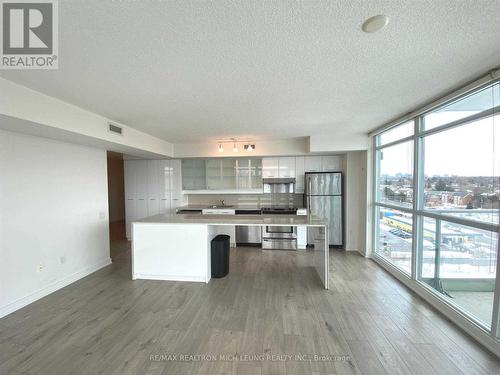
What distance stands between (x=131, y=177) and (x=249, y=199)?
3182 mm

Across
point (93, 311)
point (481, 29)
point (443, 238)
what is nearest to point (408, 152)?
point (443, 238)

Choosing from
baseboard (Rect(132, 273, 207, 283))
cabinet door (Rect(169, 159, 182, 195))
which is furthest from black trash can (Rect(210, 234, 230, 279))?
cabinet door (Rect(169, 159, 182, 195))

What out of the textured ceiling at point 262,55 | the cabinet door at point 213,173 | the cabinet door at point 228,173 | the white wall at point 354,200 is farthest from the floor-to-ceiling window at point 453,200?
the cabinet door at point 213,173

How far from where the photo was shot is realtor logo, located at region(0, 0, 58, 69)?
4.16 feet

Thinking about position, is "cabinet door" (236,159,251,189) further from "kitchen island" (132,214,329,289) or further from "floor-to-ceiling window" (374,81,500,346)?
"floor-to-ceiling window" (374,81,500,346)

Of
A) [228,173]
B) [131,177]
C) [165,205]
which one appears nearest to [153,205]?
[165,205]

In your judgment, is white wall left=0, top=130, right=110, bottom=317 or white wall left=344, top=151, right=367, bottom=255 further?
white wall left=344, top=151, right=367, bottom=255

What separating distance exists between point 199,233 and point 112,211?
6.79 metres

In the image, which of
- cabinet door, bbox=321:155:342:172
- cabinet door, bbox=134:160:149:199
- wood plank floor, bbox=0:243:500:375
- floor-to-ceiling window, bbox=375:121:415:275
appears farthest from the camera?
cabinet door, bbox=134:160:149:199

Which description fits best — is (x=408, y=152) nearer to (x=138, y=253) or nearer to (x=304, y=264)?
(x=304, y=264)

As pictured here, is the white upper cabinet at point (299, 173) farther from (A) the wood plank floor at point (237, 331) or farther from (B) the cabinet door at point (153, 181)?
(B) the cabinet door at point (153, 181)

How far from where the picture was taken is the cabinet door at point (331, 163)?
525 centimetres

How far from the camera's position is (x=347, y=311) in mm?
2598

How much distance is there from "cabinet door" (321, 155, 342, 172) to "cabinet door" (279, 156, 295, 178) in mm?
728
